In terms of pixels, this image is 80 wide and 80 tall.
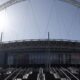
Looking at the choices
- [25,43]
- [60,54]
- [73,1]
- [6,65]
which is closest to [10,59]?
[6,65]

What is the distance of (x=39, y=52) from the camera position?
69.5m

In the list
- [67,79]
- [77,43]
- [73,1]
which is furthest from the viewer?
[77,43]

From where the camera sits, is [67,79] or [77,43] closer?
[67,79]

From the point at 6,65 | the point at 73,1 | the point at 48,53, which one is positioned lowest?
the point at 6,65

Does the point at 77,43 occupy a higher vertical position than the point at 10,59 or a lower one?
higher

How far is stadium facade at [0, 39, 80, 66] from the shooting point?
222ft

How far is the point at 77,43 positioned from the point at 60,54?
23.3 ft

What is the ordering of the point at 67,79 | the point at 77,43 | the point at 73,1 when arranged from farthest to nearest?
the point at 77,43
the point at 73,1
the point at 67,79

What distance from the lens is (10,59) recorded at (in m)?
72.5

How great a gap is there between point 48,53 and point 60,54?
4599mm

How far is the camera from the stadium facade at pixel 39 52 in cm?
6769

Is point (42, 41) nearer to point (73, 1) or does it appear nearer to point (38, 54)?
point (38, 54)

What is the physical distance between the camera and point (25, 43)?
69.8 meters

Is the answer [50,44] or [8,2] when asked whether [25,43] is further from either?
[8,2]
